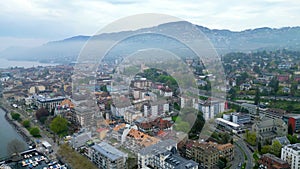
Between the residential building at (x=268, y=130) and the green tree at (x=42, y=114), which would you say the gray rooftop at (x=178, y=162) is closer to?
the residential building at (x=268, y=130)

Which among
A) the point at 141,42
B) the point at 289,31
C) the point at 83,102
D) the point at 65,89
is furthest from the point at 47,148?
the point at 289,31

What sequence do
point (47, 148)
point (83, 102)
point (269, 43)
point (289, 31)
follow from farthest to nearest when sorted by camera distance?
point (289, 31), point (269, 43), point (83, 102), point (47, 148)

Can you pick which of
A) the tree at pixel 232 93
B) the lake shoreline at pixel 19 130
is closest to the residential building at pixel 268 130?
the tree at pixel 232 93

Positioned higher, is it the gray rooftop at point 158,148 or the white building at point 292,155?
the gray rooftop at point 158,148

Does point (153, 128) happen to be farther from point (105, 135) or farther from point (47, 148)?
point (47, 148)

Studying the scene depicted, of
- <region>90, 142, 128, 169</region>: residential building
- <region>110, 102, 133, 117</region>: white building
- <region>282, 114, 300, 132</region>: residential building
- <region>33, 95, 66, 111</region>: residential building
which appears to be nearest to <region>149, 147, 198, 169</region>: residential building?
<region>90, 142, 128, 169</region>: residential building

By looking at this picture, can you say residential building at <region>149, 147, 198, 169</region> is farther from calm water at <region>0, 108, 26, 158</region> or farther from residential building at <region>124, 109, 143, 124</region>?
calm water at <region>0, 108, 26, 158</region>

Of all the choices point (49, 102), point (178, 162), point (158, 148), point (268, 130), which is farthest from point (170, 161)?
point (49, 102)
